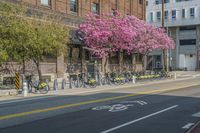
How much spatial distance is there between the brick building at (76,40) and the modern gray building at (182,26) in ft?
95.3

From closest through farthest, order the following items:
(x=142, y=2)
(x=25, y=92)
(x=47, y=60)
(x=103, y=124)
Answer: (x=103, y=124), (x=25, y=92), (x=47, y=60), (x=142, y=2)

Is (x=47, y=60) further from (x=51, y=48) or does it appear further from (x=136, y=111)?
(x=136, y=111)

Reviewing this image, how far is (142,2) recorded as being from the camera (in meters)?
56.6

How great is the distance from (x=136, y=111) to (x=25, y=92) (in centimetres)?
974

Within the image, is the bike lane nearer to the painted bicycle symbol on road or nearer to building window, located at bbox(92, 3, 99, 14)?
the painted bicycle symbol on road

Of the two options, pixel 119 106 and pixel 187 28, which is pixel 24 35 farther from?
pixel 187 28

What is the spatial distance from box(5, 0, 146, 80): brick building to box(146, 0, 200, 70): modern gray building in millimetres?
29051

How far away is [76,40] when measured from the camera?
38.9 m

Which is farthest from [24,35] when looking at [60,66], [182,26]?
[182,26]

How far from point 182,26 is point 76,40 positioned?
4466cm

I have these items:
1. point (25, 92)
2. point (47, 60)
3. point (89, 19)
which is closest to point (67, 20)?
point (89, 19)

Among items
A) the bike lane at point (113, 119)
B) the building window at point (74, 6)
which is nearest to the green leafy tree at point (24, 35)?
the bike lane at point (113, 119)

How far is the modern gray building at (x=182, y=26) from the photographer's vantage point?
76.8 metres

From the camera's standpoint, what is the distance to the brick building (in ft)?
117
